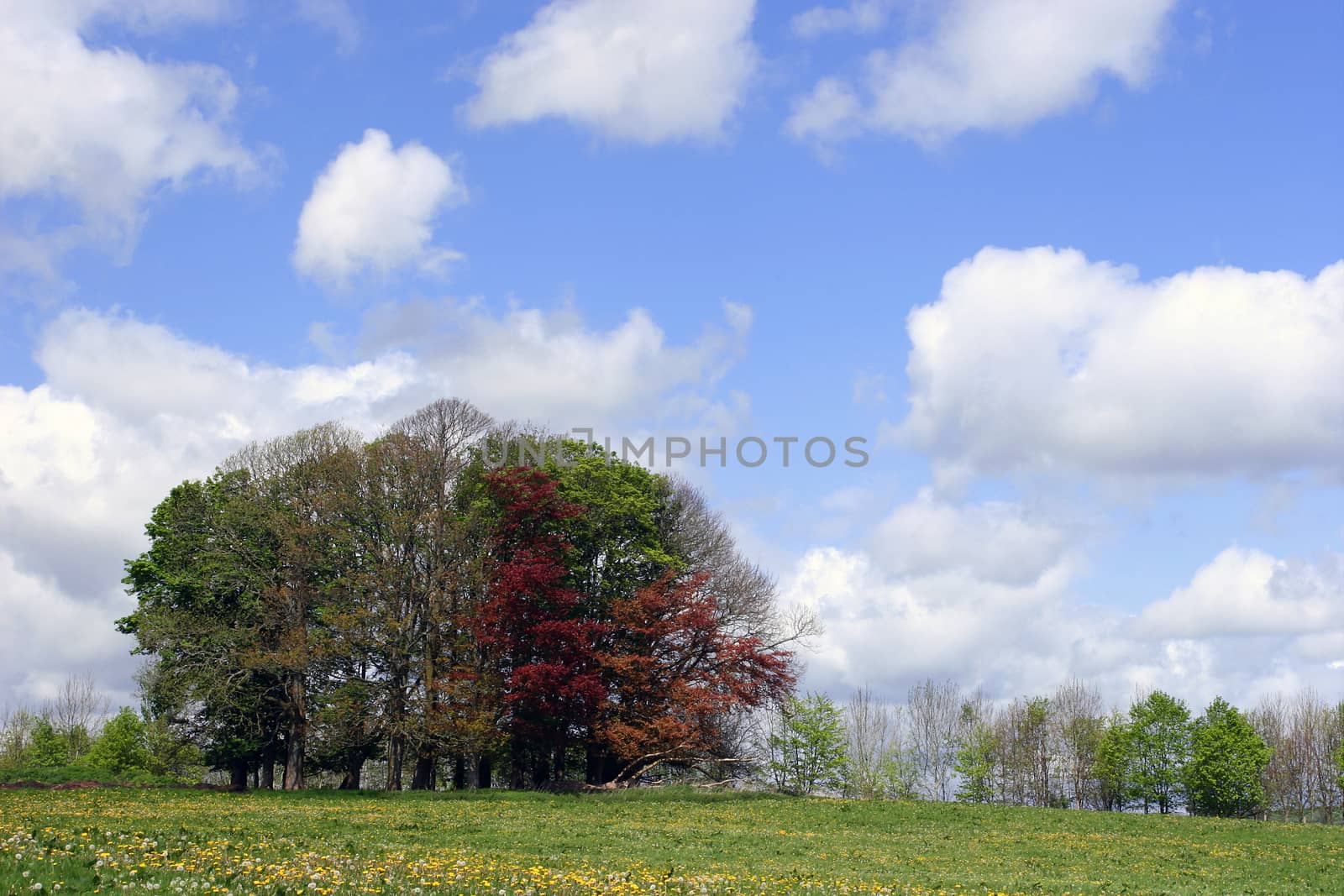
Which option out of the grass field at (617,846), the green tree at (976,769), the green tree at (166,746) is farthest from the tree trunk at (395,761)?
the green tree at (976,769)

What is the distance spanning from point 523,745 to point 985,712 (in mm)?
52512

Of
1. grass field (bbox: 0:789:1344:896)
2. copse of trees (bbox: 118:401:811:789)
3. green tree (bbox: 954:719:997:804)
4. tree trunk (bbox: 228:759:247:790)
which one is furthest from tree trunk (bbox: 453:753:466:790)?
green tree (bbox: 954:719:997:804)

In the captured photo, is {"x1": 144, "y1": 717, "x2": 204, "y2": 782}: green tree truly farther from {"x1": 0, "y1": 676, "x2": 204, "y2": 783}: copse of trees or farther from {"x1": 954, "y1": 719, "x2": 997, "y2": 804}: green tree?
{"x1": 954, "y1": 719, "x2": 997, "y2": 804}: green tree

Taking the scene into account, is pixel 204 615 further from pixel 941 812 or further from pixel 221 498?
pixel 941 812

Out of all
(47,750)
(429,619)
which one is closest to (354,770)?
(429,619)

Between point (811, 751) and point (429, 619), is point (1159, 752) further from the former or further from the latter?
point (429, 619)

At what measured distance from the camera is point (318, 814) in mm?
28250

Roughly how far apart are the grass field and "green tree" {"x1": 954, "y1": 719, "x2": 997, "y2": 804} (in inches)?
1368

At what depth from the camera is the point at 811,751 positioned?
199 feet

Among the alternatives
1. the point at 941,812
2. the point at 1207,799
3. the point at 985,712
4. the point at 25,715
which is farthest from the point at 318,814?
the point at 25,715

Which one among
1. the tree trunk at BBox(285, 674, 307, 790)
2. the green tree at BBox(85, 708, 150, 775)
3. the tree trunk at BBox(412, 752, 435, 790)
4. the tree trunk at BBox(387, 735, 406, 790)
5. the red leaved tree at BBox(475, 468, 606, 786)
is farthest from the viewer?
the green tree at BBox(85, 708, 150, 775)

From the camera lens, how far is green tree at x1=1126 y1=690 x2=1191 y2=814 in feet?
211

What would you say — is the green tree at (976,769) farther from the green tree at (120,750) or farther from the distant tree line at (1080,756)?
the green tree at (120,750)

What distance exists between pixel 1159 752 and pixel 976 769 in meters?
11.9
